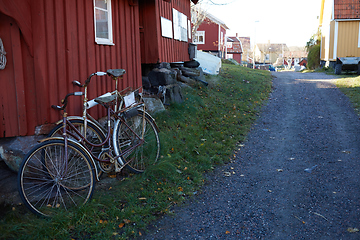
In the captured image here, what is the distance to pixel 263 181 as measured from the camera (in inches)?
202

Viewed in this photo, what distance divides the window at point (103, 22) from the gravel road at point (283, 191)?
3273 millimetres

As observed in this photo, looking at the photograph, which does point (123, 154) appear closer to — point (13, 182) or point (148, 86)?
point (13, 182)

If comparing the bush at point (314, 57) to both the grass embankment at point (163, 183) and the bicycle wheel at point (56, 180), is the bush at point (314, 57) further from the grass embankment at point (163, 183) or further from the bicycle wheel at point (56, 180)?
the bicycle wheel at point (56, 180)

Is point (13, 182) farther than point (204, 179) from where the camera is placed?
No

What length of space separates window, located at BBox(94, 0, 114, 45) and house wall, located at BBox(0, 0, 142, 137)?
308mm

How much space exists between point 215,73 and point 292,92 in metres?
4.24

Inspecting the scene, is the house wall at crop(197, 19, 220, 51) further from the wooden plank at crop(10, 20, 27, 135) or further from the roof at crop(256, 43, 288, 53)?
the roof at crop(256, 43, 288, 53)

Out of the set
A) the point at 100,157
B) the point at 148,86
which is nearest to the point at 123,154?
the point at 100,157

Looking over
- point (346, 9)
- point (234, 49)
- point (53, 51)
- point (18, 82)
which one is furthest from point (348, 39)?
point (234, 49)

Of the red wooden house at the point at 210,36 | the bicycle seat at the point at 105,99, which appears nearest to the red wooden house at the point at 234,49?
the red wooden house at the point at 210,36

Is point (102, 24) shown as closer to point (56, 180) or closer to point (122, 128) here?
point (122, 128)

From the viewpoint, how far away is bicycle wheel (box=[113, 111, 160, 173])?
191 inches

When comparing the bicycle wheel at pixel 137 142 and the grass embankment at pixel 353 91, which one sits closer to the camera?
the bicycle wheel at pixel 137 142

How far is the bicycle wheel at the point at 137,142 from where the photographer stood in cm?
486
